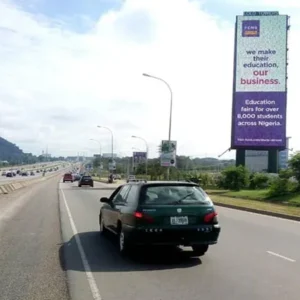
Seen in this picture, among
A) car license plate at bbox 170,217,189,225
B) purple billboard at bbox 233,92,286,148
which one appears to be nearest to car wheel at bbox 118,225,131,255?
car license plate at bbox 170,217,189,225

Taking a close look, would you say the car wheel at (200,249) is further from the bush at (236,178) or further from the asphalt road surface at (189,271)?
the bush at (236,178)

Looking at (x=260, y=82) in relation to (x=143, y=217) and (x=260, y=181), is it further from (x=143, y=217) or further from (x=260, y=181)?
(x=143, y=217)

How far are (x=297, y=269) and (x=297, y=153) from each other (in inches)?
1093

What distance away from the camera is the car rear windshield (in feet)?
34.2

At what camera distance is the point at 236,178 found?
47.7 meters

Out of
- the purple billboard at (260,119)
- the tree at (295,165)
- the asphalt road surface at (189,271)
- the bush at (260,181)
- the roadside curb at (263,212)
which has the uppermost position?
the purple billboard at (260,119)

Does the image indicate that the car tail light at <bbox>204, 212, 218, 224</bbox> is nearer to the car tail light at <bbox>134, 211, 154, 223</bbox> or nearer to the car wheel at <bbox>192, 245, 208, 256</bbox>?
the car wheel at <bbox>192, 245, 208, 256</bbox>

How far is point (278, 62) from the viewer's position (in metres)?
50.9

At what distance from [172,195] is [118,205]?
1.74 meters

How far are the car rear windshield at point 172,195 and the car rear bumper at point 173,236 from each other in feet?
1.88

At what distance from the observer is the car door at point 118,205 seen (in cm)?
1152

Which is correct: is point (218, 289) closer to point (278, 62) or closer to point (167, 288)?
point (167, 288)

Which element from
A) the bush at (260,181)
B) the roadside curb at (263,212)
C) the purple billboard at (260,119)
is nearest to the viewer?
the roadside curb at (263,212)

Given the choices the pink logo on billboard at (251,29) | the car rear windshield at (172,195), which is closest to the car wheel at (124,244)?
the car rear windshield at (172,195)
